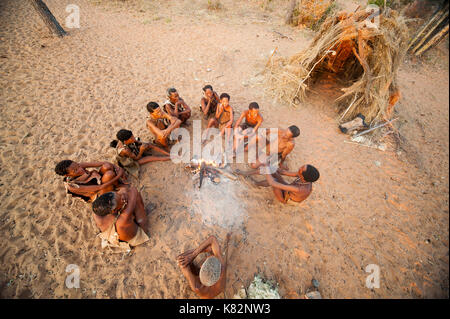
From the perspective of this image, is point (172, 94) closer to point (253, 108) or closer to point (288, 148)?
point (253, 108)

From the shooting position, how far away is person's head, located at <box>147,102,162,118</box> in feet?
12.8

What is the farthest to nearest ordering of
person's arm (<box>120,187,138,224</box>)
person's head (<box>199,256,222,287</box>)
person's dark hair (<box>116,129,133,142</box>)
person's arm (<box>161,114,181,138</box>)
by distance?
person's arm (<box>161,114,181,138</box>) → person's dark hair (<box>116,129,133,142</box>) → person's arm (<box>120,187,138,224</box>) → person's head (<box>199,256,222,287</box>)

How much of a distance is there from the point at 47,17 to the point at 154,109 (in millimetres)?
7465

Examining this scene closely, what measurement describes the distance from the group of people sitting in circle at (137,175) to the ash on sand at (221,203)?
0.36 metres

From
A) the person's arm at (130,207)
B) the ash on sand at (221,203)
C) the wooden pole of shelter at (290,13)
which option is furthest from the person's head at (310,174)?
the wooden pole of shelter at (290,13)

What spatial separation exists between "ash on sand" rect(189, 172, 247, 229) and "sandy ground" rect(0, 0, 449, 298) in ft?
0.07

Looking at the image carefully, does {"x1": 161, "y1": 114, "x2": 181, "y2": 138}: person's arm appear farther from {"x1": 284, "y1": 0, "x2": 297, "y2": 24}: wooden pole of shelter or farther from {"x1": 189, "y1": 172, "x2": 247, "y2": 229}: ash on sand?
{"x1": 284, "y1": 0, "x2": 297, "y2": 24}: wooden pole of shelter

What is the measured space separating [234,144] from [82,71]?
609cm

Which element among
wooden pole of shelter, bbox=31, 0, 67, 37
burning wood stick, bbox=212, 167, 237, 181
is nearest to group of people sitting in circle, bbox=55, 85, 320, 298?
burning wood stick, bbox=212, 167, 237, 181

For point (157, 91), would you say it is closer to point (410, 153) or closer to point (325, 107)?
point (325, 107)

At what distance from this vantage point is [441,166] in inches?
179

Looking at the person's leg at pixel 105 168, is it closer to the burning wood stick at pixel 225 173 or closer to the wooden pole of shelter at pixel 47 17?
the burning wood stick at pixel 225 173

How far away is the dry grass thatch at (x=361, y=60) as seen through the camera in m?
4.36
